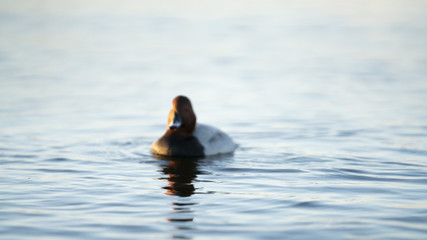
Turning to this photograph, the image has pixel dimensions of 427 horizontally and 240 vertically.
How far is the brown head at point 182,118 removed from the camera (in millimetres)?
12922

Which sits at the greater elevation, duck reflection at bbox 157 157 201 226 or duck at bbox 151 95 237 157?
duck at bbox 151 95 237 157

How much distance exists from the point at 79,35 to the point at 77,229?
2293cm

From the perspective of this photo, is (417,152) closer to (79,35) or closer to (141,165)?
(141,165)

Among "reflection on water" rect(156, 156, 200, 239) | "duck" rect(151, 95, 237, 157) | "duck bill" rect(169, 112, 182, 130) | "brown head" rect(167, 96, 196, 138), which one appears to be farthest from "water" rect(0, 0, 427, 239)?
"brown head" rect(167, 96, 196, 138)

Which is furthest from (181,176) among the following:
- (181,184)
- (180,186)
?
(180,186)

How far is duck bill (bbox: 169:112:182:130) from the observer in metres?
12.6

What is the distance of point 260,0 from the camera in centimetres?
4562

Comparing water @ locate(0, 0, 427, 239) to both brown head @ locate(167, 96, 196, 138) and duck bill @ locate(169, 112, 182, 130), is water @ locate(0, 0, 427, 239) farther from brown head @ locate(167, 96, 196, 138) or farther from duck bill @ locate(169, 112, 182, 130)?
brown head @ locate(167, 96, 196, 138)

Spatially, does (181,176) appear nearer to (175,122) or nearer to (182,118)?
(175,122)

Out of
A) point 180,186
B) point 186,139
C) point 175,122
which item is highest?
point 175,122

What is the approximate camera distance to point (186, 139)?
1320 cm

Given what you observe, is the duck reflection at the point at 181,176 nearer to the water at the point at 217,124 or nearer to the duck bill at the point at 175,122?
the water at the point at 217,124

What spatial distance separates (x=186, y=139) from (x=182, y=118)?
1.47ft

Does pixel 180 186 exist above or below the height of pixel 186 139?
below
